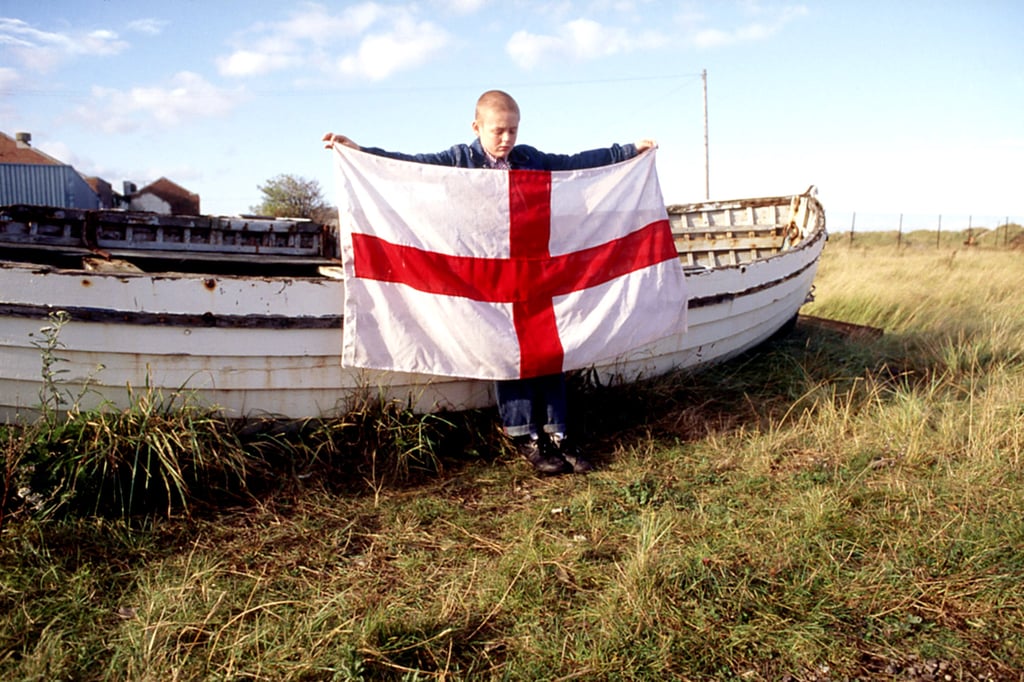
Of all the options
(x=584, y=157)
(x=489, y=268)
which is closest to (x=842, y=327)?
(x=584, y=157)

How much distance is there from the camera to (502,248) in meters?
3.99

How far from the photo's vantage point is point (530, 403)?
157 inches

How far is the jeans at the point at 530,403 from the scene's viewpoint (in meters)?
4.00

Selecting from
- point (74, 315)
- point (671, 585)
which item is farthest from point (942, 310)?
point (74, 315)

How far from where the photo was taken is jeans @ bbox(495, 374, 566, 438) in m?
4.00

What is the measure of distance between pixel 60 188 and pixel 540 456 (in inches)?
1634

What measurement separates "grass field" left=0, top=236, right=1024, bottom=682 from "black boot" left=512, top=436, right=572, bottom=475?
0.08 m

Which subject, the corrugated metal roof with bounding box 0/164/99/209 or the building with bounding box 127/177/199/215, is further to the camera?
the building with bounding box 127/177/199/215

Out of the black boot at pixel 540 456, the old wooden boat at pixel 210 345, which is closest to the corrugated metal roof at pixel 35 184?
the old wooden boat at pixel 210 345

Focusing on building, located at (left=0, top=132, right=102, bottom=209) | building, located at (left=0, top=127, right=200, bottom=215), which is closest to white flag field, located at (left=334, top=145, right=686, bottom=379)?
building, located at (left=0, top=127, right=200, bottom=215)

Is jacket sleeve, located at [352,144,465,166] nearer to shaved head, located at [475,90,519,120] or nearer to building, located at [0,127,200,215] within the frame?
shaved head, located at [475,90,519,120]

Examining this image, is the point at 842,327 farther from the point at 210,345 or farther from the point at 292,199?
the point at 292,199

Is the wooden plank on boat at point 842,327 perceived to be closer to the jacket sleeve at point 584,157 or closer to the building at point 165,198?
the jacket sleeve at point 584,157

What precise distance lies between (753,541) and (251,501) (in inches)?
89.5
